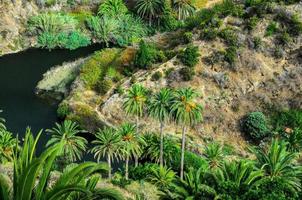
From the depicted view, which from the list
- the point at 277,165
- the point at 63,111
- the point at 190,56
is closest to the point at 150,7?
the point at 190,56

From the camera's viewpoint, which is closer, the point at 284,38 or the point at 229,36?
the point at 284,38

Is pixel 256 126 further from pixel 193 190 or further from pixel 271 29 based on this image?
pixel 193 190

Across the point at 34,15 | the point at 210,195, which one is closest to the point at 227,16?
the point at 34,15

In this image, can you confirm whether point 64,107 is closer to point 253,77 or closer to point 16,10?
point 253,77

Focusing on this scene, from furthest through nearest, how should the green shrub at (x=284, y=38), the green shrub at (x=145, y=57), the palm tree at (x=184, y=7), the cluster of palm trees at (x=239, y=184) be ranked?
the palm tree at (x=184, y=7)
the green shrub at (x=145, y=57)
the green shrub at (x=284, y=38)
the cluster of palm trees at (x=239, y=184)

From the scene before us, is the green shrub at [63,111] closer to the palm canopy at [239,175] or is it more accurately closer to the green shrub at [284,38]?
the green shrub at [284,38]

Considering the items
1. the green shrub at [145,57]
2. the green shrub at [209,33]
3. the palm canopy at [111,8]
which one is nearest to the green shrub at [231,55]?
the green shrub at [209,33]
